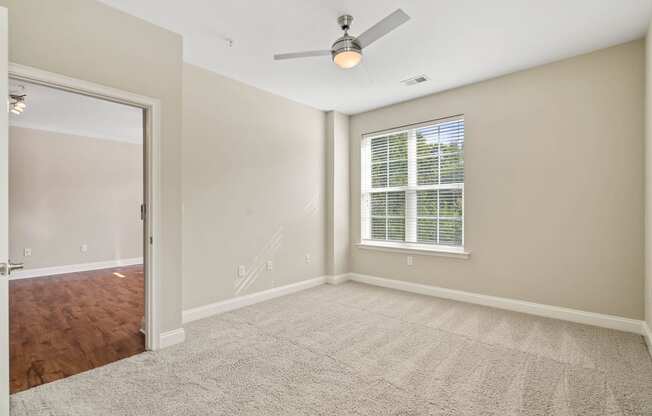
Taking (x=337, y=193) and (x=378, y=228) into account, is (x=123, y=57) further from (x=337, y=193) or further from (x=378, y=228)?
(x=378, y=228)

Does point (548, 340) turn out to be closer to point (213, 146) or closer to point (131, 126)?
point (213, 146)

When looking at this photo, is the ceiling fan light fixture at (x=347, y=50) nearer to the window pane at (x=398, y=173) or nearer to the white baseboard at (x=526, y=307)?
the window pane at (x=398, y=173)

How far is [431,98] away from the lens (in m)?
4.31

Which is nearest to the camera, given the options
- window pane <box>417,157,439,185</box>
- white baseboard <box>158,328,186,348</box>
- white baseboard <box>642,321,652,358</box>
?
white baseboard <box>642,321,652,358</box>

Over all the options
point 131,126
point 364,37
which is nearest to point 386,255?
point 364,37

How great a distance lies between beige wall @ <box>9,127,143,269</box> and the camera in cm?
559

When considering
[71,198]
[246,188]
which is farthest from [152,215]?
[71,198]

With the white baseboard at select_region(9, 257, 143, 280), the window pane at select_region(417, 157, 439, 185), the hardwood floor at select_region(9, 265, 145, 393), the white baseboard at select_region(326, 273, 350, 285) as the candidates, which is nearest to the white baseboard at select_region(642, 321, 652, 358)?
the window pane at select_region(417, 157, 439, 185)

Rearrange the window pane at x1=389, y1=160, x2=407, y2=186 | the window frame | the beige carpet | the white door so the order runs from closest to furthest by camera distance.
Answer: the white door < the beige carpet < the window frame < the window pane at x1=389, y1=160, x2=407, y2=186

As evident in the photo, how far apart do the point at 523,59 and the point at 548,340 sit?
2.71m

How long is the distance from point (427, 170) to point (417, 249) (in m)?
1.08

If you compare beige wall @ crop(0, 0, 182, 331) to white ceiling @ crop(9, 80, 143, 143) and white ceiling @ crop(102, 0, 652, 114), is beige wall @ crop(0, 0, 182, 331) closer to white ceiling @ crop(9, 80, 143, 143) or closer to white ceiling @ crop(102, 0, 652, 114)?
white ceiling @ crop(102, 0, 652, 114)

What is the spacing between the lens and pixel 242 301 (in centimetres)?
385

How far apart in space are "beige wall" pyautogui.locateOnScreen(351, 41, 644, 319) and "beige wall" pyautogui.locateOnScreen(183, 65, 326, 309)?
6.06 ft
